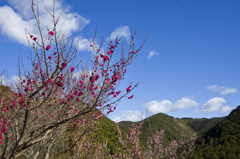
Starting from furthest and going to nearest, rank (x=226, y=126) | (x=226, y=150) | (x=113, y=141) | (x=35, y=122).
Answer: (x=226, y=126) → (x=226, y=150) → (x=113, y=141) → (x=35, y=122)

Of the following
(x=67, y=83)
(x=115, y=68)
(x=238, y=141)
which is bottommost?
(x=238, y=141)

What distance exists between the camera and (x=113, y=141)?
19438mm

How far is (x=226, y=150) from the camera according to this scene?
38.2m

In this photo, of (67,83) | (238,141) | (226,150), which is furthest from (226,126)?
(67,83)

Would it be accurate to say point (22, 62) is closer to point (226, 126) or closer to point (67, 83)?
point (67, 83)

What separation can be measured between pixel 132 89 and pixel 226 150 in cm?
4651

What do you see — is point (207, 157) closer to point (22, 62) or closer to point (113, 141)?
point (113, 141)

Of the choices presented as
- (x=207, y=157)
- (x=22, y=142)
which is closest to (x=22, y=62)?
(x=22, y=142)

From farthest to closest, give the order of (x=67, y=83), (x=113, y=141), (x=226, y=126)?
1. (x=226, y=126)
2. (x=113, y=141)
3. (x=67, y=83)

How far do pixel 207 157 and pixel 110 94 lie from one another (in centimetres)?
4582

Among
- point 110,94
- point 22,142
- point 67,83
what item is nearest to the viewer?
point 22,142

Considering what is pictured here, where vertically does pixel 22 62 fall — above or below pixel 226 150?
above

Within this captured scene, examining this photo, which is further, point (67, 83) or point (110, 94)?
point (67, 83)

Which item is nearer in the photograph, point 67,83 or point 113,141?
point 67,83
